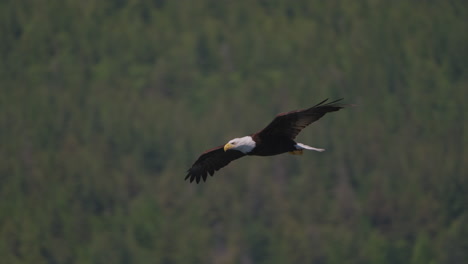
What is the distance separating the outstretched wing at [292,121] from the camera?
12.1 metres

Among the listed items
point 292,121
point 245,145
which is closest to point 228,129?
point 245,145

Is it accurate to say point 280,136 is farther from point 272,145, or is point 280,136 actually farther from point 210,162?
point 210,162

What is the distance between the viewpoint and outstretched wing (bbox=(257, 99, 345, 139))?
12055 mm

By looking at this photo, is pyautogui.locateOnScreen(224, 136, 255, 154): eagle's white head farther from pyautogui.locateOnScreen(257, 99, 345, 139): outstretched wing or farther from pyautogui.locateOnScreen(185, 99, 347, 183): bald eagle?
pyautogui.locateOnScreen(257, 99, 345, 139): outstretched wing

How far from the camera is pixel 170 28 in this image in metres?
78.2

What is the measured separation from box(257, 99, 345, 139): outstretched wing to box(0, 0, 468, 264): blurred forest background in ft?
126

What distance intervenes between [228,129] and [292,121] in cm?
Result: 5218

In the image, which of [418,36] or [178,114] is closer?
[178,114]

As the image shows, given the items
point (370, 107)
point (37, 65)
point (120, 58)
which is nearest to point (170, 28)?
point (120, 58)

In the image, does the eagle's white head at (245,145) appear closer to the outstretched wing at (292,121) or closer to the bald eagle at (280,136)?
the bald eagle at (280,136)

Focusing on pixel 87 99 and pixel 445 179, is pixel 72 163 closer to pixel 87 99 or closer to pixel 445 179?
pixel 87 99

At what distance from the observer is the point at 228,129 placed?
64.6 meters

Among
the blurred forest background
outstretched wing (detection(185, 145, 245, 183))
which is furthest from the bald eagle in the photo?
the blurred forest background

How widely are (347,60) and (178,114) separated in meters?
13.6
